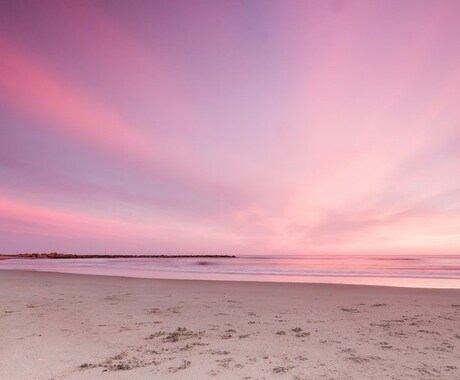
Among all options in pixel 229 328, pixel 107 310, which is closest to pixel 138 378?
pixel 229 328

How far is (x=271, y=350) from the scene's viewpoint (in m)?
6.09

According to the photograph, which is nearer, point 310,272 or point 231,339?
point 231,339

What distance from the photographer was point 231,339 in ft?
22.4

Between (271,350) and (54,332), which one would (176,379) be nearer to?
(271,350)

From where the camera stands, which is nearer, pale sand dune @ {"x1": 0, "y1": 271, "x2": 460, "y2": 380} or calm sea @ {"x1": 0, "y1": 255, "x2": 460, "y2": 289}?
pale sand dune @ {"x1": 0, "y1": 271, "x2": 460, "y2": 380}

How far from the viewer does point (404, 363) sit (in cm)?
540

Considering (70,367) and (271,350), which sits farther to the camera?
(271,350)

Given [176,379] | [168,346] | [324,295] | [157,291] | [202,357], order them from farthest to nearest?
[157,291], [324,295], [168,346], [202,357], [176,379]

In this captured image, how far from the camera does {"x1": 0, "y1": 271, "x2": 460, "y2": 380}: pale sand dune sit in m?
5.16

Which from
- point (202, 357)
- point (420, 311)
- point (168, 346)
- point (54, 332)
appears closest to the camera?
point (202, 357)

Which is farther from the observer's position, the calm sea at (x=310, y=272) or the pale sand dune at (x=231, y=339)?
the calm sea at (x=310, y=272)

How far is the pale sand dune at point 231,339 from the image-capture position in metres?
5.16

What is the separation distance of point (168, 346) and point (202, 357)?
91 cm

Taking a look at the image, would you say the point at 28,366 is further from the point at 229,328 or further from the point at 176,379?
the point at 229,328
